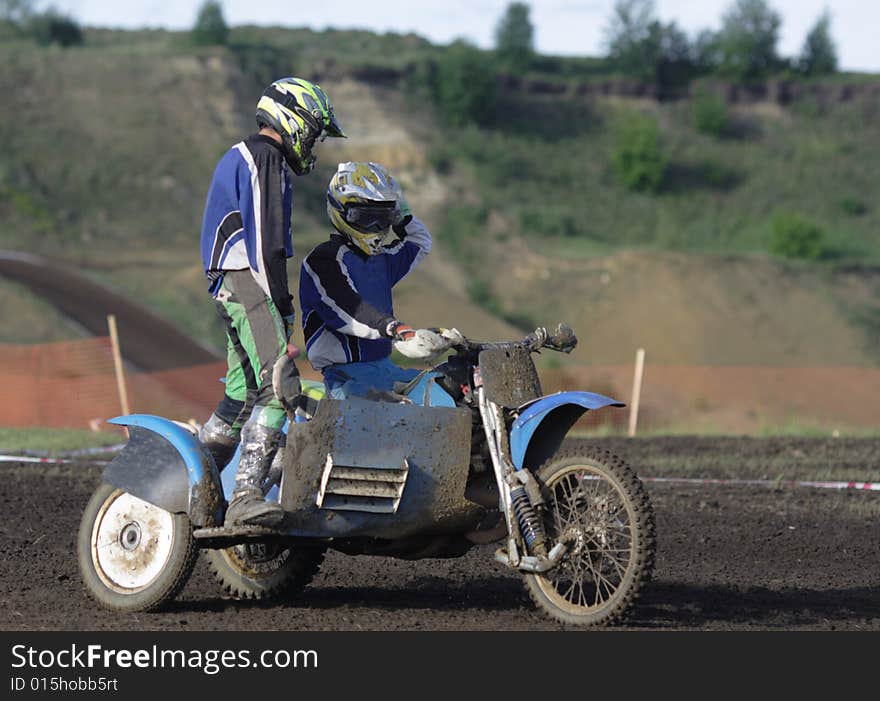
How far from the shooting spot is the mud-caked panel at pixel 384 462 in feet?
21.2

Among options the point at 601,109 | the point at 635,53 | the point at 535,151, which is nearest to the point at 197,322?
the point at 535,151

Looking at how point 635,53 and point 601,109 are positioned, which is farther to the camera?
point 635,53

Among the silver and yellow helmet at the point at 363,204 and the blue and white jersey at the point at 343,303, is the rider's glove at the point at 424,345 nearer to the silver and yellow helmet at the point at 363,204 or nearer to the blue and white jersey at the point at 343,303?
the blue and white jersey at the point at 343,303

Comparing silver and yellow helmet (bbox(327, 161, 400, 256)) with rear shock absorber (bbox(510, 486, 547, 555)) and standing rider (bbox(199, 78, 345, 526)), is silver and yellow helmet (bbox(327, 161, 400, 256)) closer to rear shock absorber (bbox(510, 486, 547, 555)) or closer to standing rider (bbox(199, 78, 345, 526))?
standing rider (bbox(199, 78, 345, 526))

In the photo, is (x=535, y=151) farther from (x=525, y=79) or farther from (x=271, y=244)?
(x=271, y=244)

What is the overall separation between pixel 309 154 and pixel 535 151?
218 feet

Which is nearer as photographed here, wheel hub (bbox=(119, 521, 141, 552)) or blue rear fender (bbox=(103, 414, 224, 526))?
blue rear fender (bbox=(103, 414, 224, 526))

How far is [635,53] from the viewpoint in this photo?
293 ft

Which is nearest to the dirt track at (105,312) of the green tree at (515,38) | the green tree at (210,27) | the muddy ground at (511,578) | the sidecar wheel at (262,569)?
the muddy ground at (511,578)

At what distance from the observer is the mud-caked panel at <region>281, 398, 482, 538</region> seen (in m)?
6.48

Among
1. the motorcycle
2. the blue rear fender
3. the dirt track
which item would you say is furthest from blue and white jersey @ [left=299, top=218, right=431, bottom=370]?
the dirt track

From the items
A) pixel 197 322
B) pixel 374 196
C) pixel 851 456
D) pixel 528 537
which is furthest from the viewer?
pixel 197 322

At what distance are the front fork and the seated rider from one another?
0.70 meters

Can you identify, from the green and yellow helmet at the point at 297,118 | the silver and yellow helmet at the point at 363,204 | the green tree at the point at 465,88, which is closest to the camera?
the green and yellow helmet at the point at 297,118
